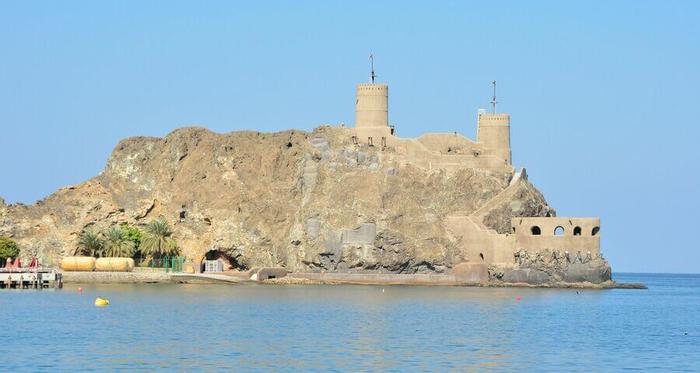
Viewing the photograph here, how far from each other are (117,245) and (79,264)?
491 centimetres

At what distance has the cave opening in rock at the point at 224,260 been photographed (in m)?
130

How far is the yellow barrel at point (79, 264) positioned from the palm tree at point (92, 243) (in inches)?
147

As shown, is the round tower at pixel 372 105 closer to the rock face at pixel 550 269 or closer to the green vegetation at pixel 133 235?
the rock face at pixel 550 269

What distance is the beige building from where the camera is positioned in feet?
398

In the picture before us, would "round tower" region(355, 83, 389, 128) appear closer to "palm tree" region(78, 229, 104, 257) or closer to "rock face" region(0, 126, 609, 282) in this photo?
"rock face" region(0, 126, 609, 282)

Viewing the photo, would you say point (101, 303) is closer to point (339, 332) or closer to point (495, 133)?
point (339, 332)

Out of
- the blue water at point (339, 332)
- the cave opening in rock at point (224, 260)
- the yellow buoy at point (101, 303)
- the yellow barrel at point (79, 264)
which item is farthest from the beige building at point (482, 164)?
the yellow buoy at point (101, 303)

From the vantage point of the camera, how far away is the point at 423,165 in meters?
128

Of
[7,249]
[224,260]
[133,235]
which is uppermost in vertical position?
[133,235]

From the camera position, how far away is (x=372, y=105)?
423ft

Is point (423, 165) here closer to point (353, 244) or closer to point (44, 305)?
point (353, 244)

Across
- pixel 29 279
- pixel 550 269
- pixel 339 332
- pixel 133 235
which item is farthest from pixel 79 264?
pixel 339 332

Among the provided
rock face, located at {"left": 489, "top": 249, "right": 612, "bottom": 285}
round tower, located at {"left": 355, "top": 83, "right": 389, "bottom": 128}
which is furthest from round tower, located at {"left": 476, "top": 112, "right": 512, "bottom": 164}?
rock face, located at {"left": 489, "top": 249, "right": 612, "bottom": 285}

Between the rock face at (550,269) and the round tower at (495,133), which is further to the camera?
the round tower at (495,133)
